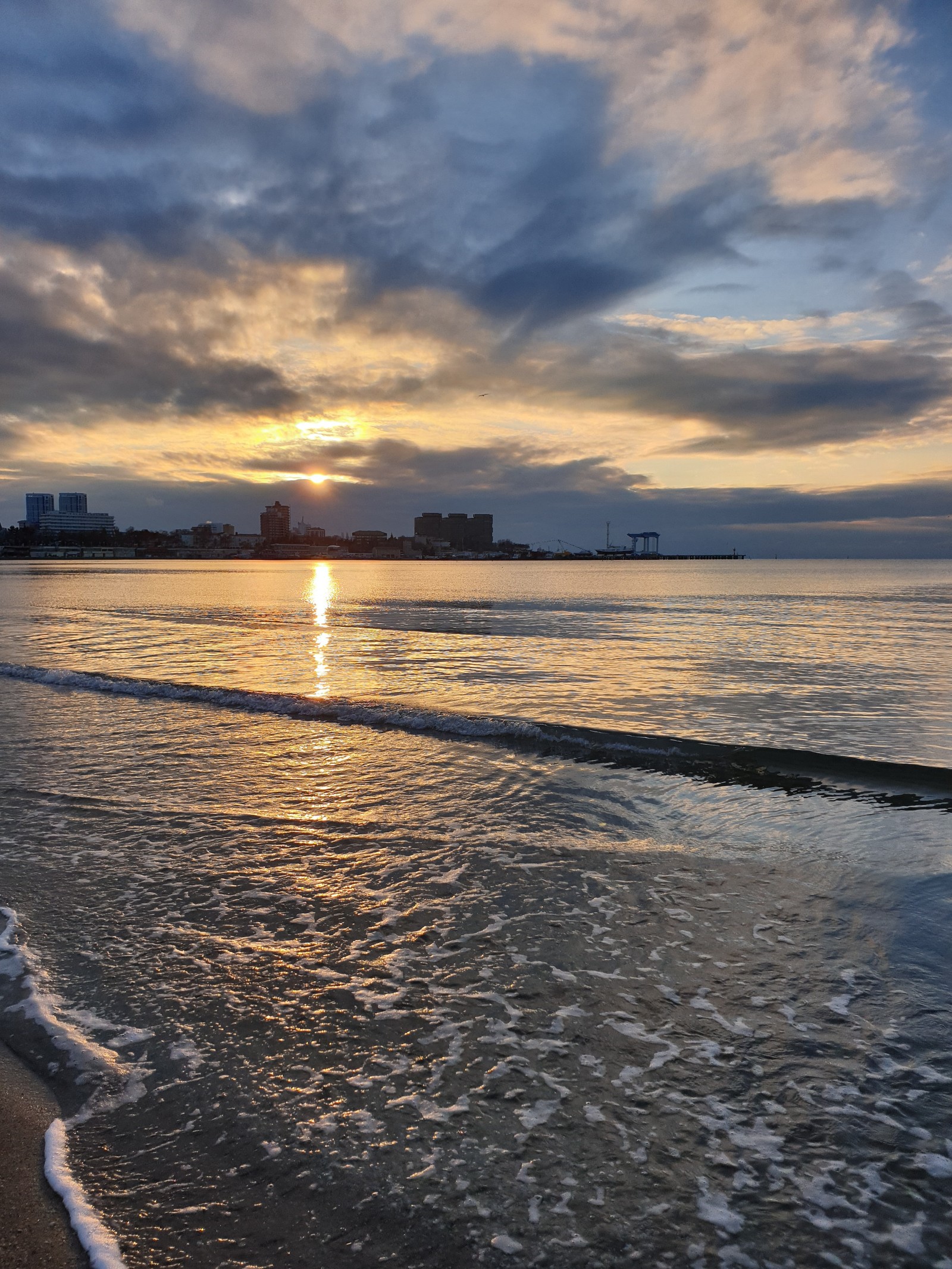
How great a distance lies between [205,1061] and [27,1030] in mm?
1288

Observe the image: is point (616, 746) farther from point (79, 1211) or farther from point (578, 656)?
point (578, 656)

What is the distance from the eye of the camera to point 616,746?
521 inches

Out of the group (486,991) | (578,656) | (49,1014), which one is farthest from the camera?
(578,656)

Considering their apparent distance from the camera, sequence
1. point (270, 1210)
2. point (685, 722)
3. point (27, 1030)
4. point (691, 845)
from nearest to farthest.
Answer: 1. point (270, 1210)
2. point (27, 1030)
3. point (691, 845)
4. point (685, 722)

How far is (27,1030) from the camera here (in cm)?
470

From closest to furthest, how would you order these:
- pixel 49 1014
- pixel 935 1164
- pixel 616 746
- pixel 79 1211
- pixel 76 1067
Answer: pixel 79 1211 < pixel 935 1164 < pixel 76 1067 < pixel 49 1014 < pixel 616 746

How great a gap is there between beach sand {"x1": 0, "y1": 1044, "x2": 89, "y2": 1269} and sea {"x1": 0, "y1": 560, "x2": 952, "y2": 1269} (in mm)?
75

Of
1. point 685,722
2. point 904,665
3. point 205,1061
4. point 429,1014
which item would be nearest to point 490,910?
point 429,1014

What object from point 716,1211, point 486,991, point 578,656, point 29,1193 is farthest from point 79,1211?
point 578,656

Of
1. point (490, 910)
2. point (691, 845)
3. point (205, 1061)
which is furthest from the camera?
point (691, 845)

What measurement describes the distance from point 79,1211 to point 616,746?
1086cm

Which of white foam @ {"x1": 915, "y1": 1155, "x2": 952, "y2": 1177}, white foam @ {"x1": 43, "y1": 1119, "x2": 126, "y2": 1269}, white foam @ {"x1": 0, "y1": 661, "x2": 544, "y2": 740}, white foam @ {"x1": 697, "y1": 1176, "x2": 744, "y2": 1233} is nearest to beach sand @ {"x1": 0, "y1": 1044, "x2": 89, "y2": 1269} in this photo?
white foam @ {"x1": 43, "y1": 1119, "x2": 126, "y2": 1269}

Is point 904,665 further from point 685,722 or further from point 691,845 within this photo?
point 691,845

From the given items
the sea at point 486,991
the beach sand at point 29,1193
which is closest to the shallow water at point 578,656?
the sea at point 486,991
